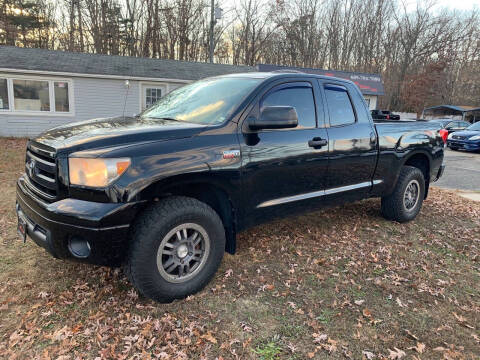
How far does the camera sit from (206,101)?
11.0ft

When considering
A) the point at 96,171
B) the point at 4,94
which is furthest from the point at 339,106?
the point at 4,94

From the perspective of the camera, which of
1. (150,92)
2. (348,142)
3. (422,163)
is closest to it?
(348,142)

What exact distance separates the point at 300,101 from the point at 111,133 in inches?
77.1

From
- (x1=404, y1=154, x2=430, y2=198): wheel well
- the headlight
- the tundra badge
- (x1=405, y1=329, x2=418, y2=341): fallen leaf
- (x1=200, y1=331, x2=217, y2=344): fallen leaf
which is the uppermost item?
the tundra badge

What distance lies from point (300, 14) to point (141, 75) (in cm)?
2503

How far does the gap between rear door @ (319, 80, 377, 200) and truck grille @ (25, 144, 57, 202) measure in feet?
8.70

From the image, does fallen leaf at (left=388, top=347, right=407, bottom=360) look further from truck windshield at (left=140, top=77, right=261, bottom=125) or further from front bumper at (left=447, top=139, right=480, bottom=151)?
front bumper at (left=447, top=139, right=480, bottom=151)

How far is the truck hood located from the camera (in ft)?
8.02

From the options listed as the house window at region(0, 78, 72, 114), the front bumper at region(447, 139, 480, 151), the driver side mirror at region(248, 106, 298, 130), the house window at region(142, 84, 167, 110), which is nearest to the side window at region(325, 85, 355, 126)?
the driver side mirror at region(248, 106, 298, 130)

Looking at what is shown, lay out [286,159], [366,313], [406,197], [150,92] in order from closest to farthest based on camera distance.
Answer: [366,313], [286,159], [406,197], [150,92]

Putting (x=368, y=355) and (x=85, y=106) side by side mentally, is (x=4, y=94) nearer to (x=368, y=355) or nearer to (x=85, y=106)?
(x=85, y=106)

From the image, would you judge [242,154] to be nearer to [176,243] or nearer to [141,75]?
[176,243]

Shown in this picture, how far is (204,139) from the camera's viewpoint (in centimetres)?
276

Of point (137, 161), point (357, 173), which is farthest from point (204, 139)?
point (357, 173)
